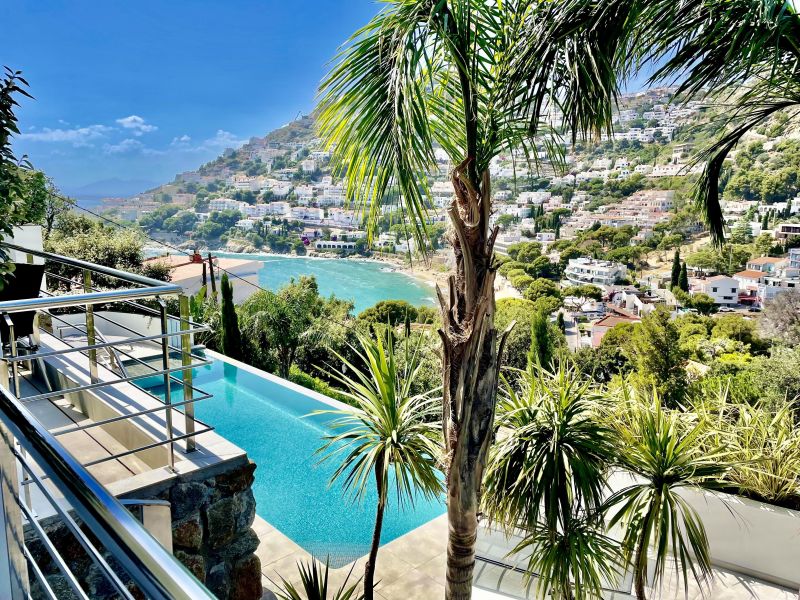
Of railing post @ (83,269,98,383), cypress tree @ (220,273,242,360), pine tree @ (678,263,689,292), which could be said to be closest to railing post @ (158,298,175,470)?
railing post @ (83,269,98,383)

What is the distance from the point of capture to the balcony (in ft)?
2.28

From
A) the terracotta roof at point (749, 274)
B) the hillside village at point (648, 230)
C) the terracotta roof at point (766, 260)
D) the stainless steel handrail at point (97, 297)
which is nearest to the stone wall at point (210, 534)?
A: the stainless steel handrail at point (97, 297)

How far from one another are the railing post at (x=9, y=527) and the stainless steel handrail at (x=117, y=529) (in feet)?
1.18

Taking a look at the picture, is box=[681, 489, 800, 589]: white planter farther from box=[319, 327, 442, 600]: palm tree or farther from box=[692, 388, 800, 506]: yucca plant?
box=[319, 327, 442, 600]: palm tree

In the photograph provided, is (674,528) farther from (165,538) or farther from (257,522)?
(257,522)

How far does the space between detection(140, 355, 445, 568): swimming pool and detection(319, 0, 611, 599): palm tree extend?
5.45ft

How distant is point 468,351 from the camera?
3238mm

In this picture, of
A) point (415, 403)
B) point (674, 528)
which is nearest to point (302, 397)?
point (415, 403)

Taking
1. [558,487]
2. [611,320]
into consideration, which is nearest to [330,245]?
[611,320]

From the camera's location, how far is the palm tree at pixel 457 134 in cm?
289

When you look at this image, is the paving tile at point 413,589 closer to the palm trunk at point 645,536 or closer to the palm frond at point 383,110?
the palm trunk at point 645,536

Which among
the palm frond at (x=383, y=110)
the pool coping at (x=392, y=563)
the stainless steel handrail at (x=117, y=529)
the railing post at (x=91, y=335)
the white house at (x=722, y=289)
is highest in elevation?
the palm frond at (x=383, y=110)

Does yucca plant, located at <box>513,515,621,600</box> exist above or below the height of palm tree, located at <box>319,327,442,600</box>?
below

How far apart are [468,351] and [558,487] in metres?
1.18
